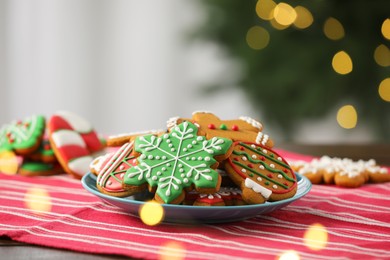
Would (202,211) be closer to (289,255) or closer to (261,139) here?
(289,255)

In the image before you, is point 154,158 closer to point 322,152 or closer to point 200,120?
point 200,120

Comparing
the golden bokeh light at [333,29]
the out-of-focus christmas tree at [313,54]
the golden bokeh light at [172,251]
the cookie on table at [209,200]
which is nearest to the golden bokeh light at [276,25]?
the out-of-focus christmas tree at [313,54]

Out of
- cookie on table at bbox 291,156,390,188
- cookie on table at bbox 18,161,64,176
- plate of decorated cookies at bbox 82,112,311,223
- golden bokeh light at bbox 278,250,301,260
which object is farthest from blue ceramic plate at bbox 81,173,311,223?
cookie on table at bbox 18,161,64,176

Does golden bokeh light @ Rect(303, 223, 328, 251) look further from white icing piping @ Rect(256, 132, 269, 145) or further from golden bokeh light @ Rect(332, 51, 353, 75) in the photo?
golden bokeh light @ Rect(332, 51, 353, 75)

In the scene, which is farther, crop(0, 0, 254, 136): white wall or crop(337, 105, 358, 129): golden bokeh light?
crop(0, 0, 254, 136): white wall

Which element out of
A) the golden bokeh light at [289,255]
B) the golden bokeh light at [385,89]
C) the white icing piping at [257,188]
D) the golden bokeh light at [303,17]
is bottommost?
the golden bokeh light at [385,89]

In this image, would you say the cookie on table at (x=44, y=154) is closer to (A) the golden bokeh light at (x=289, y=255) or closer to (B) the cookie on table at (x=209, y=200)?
(B) the cookie on table at (x=209, y=200)

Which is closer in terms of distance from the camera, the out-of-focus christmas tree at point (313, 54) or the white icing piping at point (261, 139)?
the white icing piping at point (261, 139)
